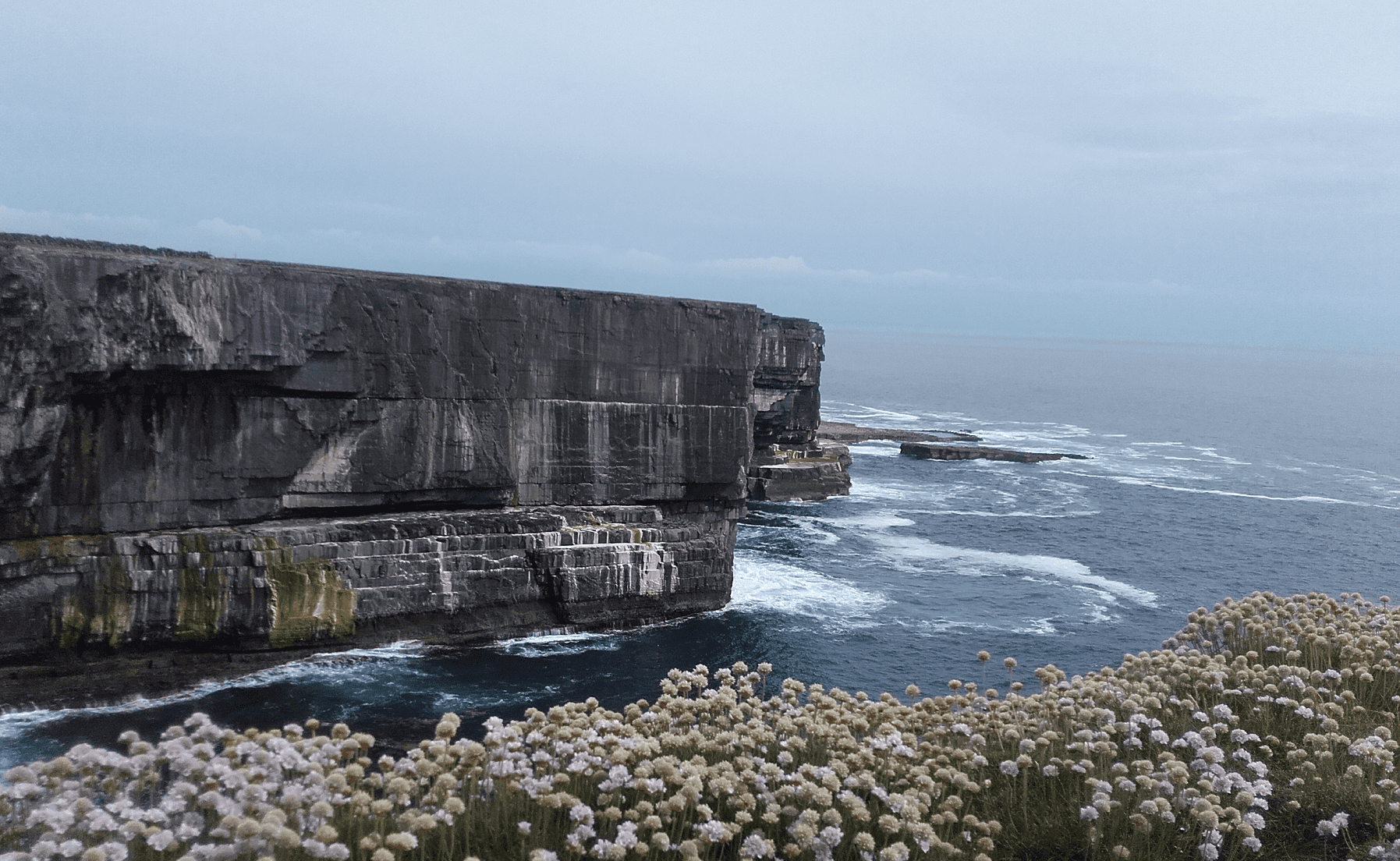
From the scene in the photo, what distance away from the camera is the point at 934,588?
2025 inches

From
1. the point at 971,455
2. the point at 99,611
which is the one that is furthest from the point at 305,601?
the point at 971,455

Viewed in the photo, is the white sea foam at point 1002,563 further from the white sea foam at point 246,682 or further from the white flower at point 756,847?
the white flower at point 756,847

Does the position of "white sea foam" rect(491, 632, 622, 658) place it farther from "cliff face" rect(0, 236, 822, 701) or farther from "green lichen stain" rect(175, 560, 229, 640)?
"green lichen stain" rect(175, 560, 229, 640)

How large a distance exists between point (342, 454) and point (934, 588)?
2957 centimetres

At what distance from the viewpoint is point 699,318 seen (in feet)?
146

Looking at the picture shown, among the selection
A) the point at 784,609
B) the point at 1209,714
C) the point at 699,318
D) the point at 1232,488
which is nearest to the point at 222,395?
the point at 699,318

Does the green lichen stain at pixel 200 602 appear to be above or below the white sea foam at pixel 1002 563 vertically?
above

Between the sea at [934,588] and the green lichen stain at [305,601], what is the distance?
1121 mm

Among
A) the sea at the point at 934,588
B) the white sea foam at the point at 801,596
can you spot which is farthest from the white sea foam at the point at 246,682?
the white sea foam at the point at 801,596

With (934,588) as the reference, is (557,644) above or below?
below

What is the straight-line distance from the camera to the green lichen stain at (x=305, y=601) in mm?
36406

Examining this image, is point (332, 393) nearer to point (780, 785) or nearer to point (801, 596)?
point (801, 596)

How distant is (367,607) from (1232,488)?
247ft

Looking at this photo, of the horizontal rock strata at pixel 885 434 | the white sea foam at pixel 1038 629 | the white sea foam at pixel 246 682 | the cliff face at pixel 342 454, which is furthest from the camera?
the horizontal rock strata at pixel 885 434
